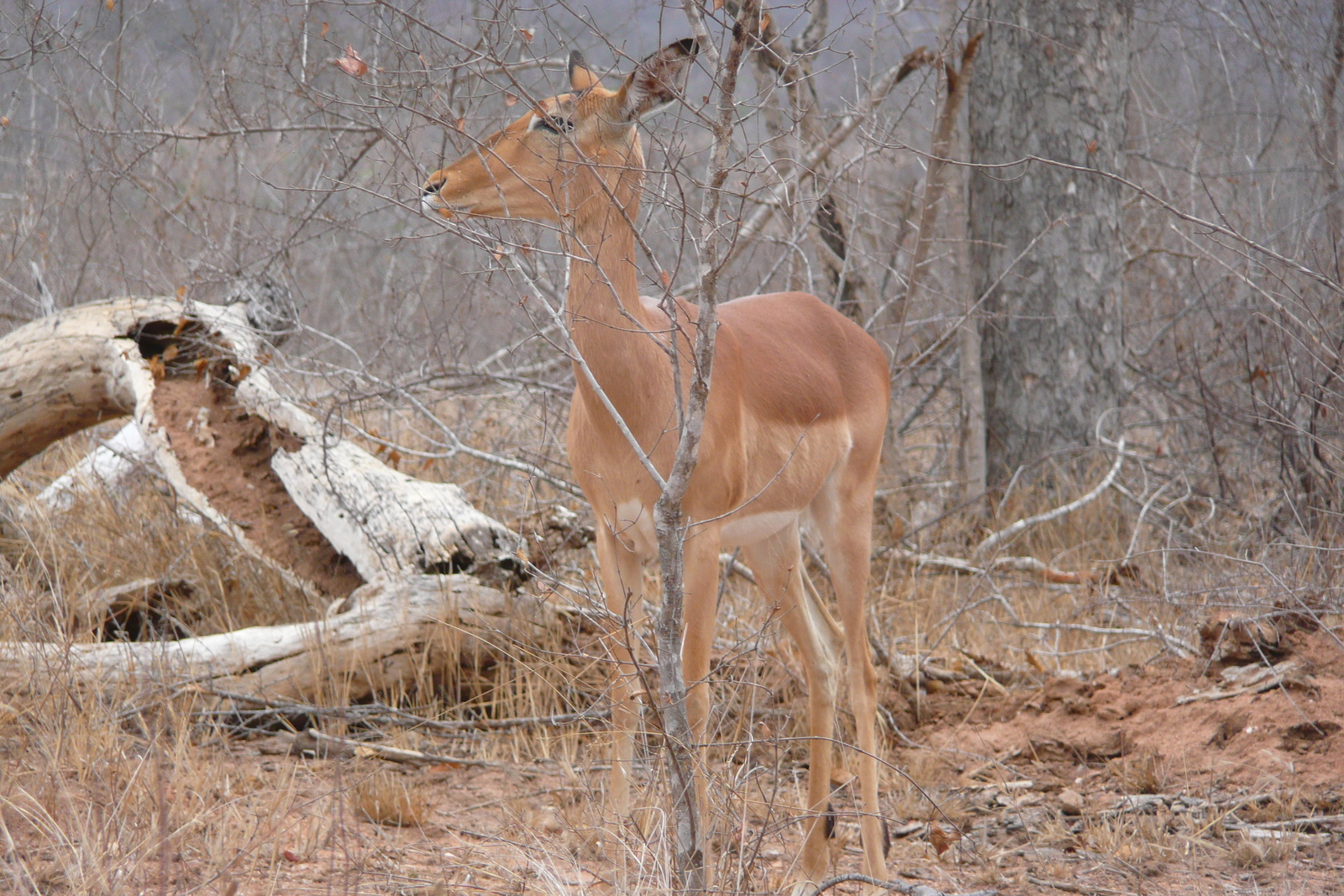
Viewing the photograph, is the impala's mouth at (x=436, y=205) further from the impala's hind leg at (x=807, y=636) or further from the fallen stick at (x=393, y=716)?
the fallen stick at (x=393, y=716)

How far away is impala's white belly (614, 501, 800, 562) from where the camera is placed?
138 inches

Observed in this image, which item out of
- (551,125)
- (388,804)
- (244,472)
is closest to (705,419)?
(551,125)

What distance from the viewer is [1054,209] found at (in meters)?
7.79

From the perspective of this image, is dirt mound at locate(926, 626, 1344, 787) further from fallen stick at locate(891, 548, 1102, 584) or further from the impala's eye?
the impala's eye

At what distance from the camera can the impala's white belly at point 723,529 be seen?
138 inches

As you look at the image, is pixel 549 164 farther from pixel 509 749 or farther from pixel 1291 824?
pixel 1291 824

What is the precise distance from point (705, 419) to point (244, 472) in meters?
3.32

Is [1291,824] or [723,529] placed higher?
[723,529]

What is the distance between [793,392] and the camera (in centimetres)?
408

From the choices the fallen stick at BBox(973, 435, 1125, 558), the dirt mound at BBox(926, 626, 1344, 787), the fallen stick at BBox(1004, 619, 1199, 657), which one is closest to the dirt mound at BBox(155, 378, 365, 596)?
the dirt mound at BBox(926, 626, 1344, 787)

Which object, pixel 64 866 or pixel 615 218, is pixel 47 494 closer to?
pixel 64 866

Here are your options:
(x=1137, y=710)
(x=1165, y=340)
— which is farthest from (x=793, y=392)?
(x=1165, y=340)

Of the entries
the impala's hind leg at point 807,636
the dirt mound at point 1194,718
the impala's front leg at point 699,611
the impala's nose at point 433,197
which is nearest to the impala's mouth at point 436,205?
the impala's nose at point 433,197

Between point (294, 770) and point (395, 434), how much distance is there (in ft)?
11.8
